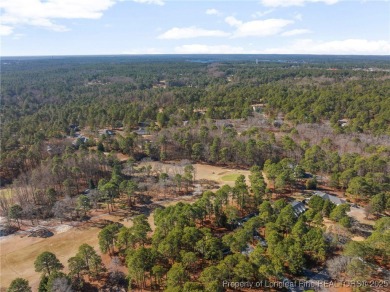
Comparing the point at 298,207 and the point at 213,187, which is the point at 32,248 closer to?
the point at 213,187

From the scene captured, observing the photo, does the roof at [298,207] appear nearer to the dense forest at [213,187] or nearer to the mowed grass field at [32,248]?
the dense forest at [213,187]

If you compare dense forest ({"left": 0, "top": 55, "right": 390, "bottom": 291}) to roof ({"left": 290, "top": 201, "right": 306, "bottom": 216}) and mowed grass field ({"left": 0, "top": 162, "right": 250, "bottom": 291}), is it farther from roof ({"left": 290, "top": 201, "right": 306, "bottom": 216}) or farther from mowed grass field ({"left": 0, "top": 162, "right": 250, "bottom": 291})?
mowed grass field ({"left": 0, "top": 162, "right": 250, "bottom": 291})

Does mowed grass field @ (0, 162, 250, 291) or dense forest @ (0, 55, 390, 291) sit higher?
dense forest @ (0, 55, 390, 291)

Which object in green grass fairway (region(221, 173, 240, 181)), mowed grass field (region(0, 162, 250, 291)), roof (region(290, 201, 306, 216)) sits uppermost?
roof (region(290, 201, 306, 216))

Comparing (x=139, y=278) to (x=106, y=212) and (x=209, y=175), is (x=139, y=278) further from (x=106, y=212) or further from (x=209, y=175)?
(x=209, y=175)

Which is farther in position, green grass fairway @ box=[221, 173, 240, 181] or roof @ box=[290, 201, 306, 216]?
green grass fairway @ box=[221, 173, 240, 181]

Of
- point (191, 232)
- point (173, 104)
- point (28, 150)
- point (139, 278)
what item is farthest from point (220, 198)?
point (173, 104)

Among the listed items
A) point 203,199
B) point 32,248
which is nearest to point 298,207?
point 203,199

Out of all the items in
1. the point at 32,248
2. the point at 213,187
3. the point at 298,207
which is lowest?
the point at 32,248
